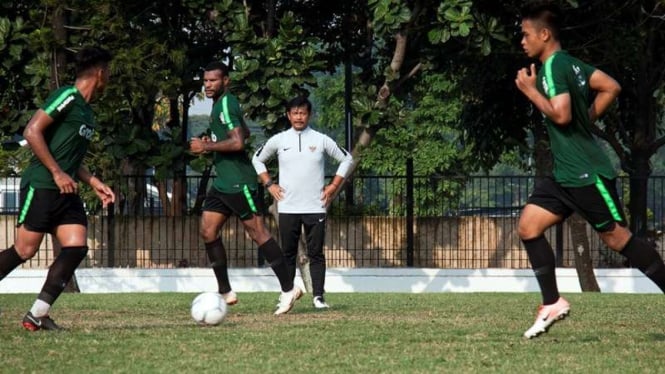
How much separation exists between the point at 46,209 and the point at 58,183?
31cm

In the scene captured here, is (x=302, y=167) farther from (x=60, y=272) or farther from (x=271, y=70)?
(x=271, y=70)

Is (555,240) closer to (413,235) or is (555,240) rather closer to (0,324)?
(413,235)

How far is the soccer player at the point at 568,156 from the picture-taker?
902 centimetres

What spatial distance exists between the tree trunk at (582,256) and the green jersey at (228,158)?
12.6 meters

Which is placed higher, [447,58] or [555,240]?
[447,58]

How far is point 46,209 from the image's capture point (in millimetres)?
10047

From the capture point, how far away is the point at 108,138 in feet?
79.2

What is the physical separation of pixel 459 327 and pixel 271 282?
15.2 meters

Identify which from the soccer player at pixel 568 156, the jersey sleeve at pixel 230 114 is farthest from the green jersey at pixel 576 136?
the jersey sleeve at pixel 230 114

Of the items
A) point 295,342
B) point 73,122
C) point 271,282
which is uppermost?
point 73,122

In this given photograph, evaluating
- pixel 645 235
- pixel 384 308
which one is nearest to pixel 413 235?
pixel 645 235

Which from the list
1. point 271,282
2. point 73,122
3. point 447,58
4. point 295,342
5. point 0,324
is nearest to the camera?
point 295,342

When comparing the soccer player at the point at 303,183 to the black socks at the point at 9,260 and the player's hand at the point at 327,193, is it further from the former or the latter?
the black socks at the point at 9,260

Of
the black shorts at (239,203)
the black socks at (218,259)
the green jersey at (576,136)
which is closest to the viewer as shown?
the green jersey at (576,136)
